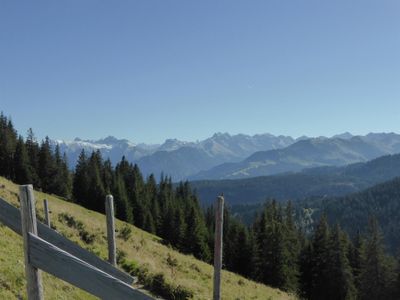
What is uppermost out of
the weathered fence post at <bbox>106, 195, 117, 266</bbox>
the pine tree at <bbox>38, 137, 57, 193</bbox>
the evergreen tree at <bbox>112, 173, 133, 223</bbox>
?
the weathered fence post at <bbox>106, 195, 117, 266</bbox>

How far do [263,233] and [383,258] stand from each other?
16357 millimetres

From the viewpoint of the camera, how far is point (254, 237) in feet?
209

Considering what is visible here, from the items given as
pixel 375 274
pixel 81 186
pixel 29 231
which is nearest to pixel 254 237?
pixel 375 274

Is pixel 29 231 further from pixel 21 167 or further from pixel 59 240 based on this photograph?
pixel 21 167

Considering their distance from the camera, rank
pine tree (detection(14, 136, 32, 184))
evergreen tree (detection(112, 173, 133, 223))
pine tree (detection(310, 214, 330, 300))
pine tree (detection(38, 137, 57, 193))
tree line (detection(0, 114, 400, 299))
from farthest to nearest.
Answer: pine tree (detection(38, 137, 57, 193)) < pine tree (detection(14, 136, 32, 184)) < evergreen tree (detection(112, 173, 133, 223)) < pine tree (detection(310, 214, 330, 300)) < tree line (detection(0, 114, 400, 299))

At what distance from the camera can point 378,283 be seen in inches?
2217

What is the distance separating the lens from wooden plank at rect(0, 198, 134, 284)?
5853 mm

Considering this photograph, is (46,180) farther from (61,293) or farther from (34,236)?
(34,236)

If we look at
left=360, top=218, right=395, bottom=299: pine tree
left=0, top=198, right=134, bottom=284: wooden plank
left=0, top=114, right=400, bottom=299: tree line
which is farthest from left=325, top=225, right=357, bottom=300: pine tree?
left=0, top=198, right=134, bottom=284: wooden plank

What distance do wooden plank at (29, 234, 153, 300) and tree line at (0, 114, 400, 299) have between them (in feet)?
185

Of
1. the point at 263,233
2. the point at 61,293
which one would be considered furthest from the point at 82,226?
the point at 263,233

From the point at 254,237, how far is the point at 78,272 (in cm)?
6110

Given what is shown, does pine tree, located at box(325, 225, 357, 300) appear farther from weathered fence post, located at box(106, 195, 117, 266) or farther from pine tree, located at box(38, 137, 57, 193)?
weathered fence post, located at box(106, 195, 117, 266)

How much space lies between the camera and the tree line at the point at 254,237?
191 feet
